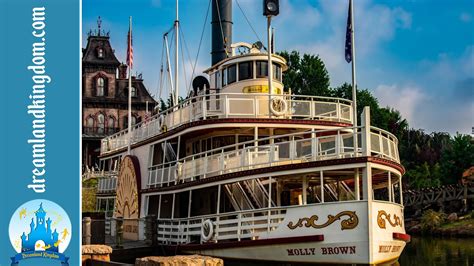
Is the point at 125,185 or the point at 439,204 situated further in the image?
the point at 439,204

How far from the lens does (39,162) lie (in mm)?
11383

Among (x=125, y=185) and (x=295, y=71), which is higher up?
(x=295, y=71)

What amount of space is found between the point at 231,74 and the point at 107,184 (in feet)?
32.7

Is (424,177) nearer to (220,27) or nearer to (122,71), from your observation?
(220,27)

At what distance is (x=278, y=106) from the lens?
21094 millimetres

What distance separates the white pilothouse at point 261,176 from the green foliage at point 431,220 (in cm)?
1645

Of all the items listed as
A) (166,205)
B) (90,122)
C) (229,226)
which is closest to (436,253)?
(229,226)

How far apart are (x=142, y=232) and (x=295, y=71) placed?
39.4 metres

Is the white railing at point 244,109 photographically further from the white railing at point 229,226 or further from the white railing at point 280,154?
the white railing at point 229,226

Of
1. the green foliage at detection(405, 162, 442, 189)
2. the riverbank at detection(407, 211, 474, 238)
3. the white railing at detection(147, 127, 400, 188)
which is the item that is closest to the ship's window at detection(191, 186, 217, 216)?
Answer: the white railing at detection(147, 127, 400, 188)

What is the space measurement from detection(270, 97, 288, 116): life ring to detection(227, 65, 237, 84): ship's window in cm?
252

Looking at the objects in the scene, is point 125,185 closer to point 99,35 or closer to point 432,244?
point 432,244

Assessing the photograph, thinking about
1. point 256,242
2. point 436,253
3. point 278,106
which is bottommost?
point 436,253

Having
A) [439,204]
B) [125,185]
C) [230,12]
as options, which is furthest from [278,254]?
[439,204]
